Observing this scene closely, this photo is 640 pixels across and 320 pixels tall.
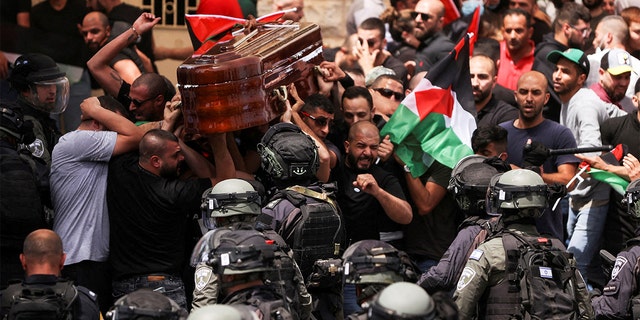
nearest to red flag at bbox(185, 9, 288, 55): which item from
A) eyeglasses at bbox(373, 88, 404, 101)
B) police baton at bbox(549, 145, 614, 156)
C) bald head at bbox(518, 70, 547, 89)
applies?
eyeglasses at bbox(373, 88, 404, 101)

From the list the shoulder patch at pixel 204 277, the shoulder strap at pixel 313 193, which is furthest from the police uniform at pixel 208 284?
the shoulder strap at pixel 313 193

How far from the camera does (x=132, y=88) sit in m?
10.4

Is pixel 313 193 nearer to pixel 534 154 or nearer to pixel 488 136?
pixel 488 136

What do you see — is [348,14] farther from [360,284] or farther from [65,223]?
[360,284]

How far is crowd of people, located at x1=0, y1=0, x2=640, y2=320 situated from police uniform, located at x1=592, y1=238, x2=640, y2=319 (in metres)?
0.01

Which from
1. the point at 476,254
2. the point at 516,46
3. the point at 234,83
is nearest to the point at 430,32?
the point at 516,46

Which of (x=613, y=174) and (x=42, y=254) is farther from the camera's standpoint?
(x=613, y=174)

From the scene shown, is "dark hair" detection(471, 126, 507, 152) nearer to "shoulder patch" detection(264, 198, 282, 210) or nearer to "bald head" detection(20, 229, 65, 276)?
"shoulder patch" detection(264, 198, 282, 210)

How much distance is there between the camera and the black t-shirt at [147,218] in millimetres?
9812

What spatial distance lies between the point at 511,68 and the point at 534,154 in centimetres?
256

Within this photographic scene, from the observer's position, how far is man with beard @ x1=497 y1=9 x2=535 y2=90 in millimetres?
13391

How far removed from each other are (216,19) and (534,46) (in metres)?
3.86

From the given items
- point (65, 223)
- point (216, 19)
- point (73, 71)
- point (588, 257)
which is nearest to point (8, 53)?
point (73, 71)

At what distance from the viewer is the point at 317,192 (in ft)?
31.6
